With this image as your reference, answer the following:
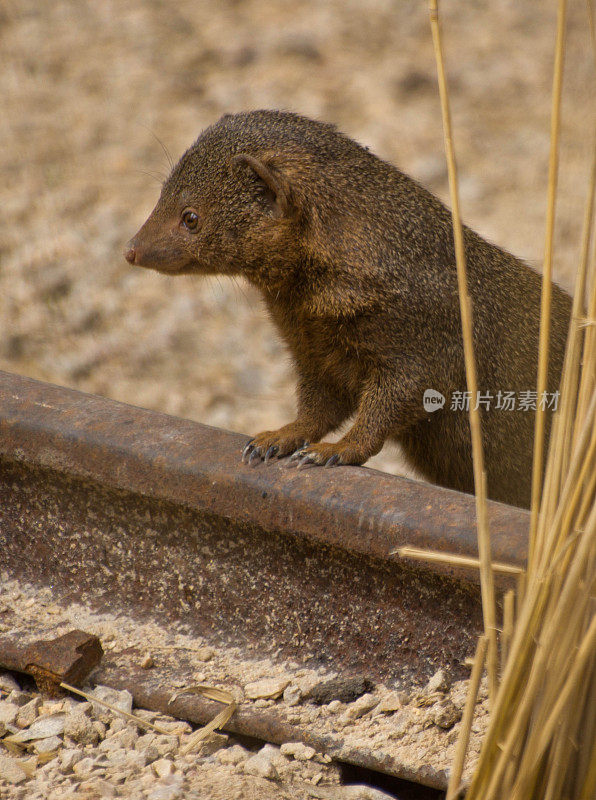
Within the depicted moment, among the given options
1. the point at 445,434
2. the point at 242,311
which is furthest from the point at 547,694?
the point at 242,311

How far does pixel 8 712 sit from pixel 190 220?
1.02m

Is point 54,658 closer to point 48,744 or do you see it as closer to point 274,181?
point 48,744

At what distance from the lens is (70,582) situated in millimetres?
2078

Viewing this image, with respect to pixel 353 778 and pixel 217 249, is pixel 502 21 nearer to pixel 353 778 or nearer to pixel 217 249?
pixel 217 249

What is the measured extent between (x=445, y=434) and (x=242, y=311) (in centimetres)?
206

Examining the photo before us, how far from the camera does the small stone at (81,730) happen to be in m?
1.71

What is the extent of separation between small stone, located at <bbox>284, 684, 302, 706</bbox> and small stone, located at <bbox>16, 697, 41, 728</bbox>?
0.43 metres

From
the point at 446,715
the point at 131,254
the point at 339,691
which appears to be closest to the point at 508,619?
the point at 446,715

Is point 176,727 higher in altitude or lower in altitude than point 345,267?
lower

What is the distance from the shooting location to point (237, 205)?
2.11 metres

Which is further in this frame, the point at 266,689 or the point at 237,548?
the point at 237,548

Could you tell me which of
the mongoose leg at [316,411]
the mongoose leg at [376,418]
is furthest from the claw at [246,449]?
the mongoose leg at [316,411]

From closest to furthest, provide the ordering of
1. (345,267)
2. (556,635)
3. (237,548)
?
(556,635) < (237,548) < (345,267)

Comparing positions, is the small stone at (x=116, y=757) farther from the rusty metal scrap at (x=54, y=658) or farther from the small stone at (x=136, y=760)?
the rusty metal scrap at (x=54, y=658)
